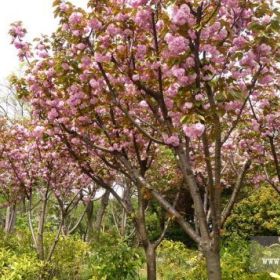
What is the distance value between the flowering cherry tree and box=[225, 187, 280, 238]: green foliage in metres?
11.9

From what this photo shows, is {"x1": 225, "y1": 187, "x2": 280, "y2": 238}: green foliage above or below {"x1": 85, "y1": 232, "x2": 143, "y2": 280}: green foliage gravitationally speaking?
above

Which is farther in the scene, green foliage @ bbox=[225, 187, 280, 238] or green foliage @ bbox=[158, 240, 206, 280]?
green foliage @ bbox=[225, 187, 280, 238]

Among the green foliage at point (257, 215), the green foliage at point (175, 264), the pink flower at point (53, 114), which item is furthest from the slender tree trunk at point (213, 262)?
the green foliage at point (257, 215)

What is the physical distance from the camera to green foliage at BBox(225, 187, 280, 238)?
18.4m

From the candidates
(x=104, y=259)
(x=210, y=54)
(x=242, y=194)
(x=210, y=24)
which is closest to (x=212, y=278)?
(x=210, y=54)

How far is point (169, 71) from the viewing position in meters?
5.69

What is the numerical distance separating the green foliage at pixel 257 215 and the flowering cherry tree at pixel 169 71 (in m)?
11.9

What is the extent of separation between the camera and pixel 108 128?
7871mm

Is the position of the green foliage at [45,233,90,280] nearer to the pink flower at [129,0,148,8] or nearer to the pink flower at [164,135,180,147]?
the pink flower at [164,135,180,147]

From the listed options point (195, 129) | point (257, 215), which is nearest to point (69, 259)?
point (195, 129)

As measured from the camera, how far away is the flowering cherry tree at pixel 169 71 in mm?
5145

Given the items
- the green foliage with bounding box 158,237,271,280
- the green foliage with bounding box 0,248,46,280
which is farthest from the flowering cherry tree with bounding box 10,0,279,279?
the green foliage with bounding box 158,237,271,280

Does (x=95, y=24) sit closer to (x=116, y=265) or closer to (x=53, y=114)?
(x=53, y=114)

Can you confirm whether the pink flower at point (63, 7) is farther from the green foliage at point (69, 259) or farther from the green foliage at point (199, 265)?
the green foliage at point (69, 259)
